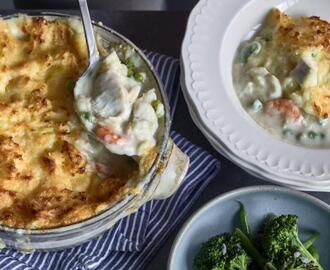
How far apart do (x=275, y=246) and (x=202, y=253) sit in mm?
160

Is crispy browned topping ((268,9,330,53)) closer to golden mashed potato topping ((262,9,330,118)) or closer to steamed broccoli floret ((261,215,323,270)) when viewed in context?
golden mashed potato topping ((262,9,330,118))

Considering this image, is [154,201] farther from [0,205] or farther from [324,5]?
[324,5]

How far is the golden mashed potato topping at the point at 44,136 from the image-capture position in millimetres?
1388

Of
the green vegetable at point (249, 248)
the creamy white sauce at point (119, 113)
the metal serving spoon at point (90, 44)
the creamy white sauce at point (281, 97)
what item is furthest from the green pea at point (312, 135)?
the metal serving spoon at point (90, 44)

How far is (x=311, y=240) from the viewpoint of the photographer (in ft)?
5.16

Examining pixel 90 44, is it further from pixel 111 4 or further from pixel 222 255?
pixel 111 4

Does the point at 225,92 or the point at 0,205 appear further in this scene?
the point at 225,92

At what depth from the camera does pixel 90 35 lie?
4.98ft

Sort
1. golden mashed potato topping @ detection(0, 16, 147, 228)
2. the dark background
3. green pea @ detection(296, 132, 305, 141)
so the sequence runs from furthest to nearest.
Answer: the dark background < green pea @ detection(296, 132, 305, 141) < golden mashed potato topping @ detection(0, 16, 147, 228)

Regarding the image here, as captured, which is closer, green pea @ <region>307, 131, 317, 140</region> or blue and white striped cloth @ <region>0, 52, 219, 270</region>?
blue and white striped cloth @ <region>0, 52, 219, 270</region>

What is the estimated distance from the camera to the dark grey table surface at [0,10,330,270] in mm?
1742

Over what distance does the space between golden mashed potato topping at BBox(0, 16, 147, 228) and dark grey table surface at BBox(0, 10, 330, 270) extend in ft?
1.18

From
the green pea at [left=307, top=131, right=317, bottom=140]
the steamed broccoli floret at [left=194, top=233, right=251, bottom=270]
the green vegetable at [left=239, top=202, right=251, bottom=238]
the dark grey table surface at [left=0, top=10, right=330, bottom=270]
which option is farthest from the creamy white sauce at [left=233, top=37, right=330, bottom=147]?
the steamed broccoli floret at [left=194, top=233, right=251, bottom=270]

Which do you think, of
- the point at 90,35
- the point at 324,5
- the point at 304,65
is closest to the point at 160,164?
the point at 90,35
